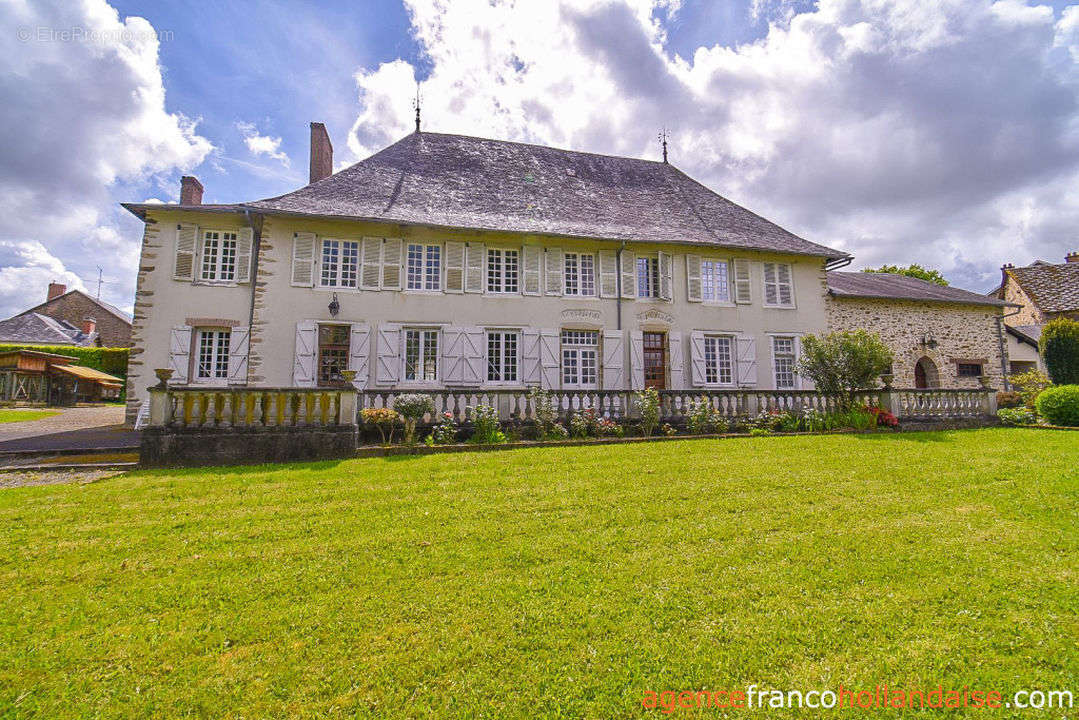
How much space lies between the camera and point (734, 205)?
17016 mm

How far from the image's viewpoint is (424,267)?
12.7 metres

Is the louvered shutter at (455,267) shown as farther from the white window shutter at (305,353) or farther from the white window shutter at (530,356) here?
the white window shutter at (305,353)

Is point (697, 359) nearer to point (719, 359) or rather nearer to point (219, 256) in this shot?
point (719, 359)

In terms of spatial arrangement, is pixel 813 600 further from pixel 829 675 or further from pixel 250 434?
pixel 250 434

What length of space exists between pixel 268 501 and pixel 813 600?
4.70m

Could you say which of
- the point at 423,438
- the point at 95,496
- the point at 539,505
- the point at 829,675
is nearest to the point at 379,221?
the point at 423,438

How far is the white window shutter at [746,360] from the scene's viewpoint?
45.5ft

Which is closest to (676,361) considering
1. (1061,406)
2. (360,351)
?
(1061,406)

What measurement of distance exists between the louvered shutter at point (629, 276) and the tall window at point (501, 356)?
3481 millimetres

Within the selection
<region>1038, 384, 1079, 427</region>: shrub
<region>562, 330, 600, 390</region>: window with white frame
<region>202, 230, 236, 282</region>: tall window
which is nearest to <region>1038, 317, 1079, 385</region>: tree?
<region>1038, 384, 1079, 427</region>: shrub

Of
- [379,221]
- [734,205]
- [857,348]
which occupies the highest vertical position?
[734,205]

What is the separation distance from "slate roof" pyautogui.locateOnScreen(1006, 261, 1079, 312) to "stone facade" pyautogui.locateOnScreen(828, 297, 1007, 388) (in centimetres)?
1268

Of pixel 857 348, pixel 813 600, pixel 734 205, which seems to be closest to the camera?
pixel 813 600

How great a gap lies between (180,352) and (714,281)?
14.5m
